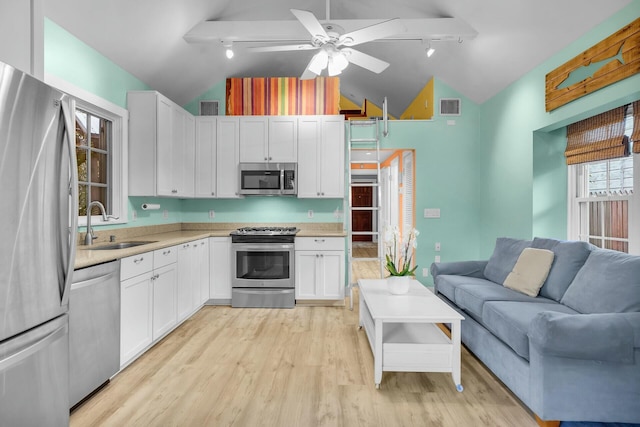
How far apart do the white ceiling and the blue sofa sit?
1.85 metres

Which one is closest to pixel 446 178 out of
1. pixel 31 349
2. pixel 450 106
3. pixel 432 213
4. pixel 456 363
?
pixel 432 213

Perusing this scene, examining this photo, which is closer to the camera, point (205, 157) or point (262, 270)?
point (262, 270)

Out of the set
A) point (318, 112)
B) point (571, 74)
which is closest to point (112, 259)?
point (318, 112)

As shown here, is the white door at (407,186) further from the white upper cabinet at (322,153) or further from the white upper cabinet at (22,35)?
the white upper cabinet at (22,35)

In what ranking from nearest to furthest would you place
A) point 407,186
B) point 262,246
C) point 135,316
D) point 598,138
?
point 135,316 → point 598,138 → point 262,246 → point 407,186

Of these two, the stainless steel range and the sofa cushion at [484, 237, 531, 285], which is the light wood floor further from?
the stainless steel range

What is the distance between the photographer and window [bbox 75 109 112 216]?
10.2 feet

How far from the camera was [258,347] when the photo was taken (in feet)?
9.75

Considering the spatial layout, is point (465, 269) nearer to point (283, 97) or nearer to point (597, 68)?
point (597, 68)

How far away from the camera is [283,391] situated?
2262 millimetres

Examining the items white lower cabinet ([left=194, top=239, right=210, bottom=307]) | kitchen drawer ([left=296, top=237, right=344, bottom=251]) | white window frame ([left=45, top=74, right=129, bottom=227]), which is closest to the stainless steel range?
kitchen drawer ([left=296, top=237, right=344, bottom=251])

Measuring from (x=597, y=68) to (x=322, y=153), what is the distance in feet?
9.01

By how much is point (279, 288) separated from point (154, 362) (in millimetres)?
1677

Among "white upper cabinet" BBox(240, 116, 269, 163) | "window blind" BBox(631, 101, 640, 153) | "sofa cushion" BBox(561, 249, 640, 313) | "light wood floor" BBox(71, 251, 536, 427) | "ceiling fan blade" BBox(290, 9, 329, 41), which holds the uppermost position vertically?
"ceiling fan blade" BBox(290, 9, 329, 41)
